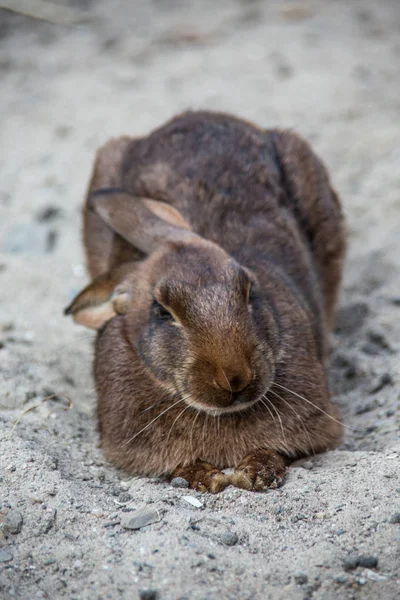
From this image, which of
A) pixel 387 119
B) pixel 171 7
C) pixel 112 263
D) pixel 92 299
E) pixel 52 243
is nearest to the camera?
pixel 92 299

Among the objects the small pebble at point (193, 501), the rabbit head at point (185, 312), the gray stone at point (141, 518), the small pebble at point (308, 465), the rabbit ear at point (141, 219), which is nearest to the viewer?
the gray stone at point (141, 518)

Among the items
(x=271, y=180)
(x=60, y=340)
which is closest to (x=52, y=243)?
(x=60, y=340)

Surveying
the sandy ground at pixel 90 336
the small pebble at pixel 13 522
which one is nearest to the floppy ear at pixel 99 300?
the sandy ground at pixel 90 336

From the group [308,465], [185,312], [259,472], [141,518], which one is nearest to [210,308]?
[185,312]

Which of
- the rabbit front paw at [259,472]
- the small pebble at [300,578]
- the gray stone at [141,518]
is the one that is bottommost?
the rabbit front paw at [259,472]

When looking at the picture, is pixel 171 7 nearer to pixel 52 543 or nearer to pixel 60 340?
pixel 60 340

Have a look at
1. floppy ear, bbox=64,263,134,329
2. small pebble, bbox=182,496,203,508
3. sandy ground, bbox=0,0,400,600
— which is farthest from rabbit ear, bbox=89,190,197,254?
small pebble, bbox=182,496,203,508

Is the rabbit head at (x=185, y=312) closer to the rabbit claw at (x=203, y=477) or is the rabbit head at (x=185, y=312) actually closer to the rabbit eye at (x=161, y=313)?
the rabbit eye at (x=161, y=313)
